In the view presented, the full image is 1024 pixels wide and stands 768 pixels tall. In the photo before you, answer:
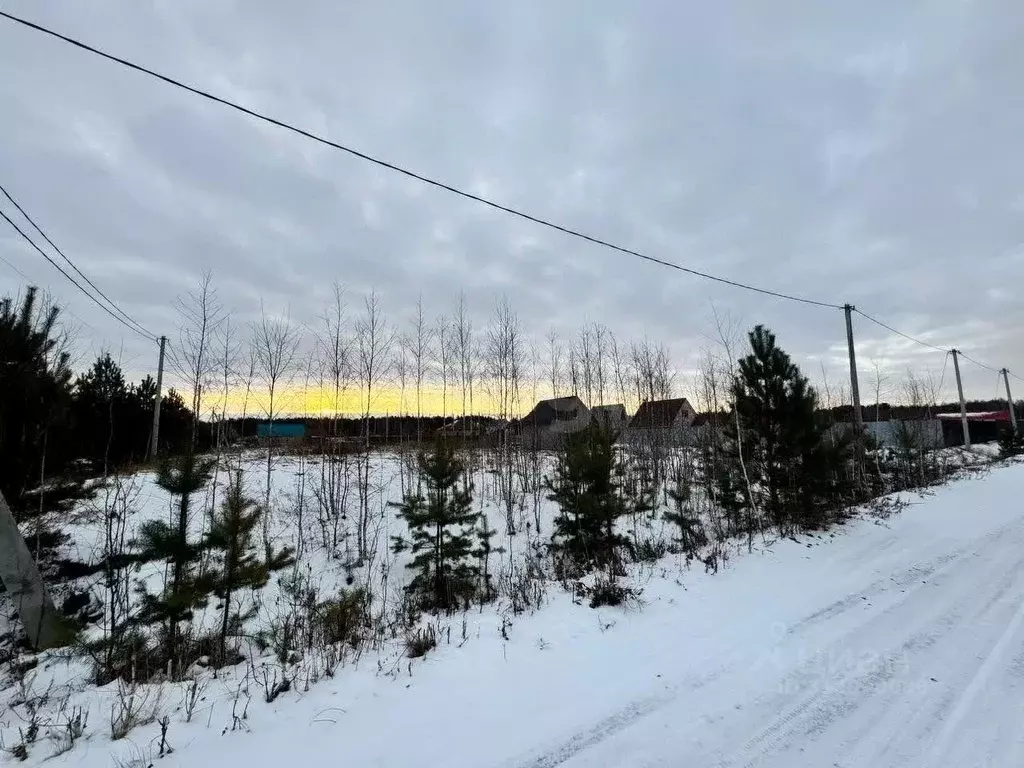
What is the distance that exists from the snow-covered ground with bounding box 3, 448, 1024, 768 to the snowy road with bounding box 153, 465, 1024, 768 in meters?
0.02

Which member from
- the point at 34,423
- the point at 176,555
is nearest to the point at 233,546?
the point at 176,555

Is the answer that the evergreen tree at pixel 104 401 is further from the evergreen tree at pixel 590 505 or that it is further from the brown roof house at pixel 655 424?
the brown roof house at pixel 655 424

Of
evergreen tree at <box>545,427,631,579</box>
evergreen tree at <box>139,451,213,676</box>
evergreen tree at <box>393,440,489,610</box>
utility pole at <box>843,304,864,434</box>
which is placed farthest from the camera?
utility pole at <box>843,304,864,434</box>

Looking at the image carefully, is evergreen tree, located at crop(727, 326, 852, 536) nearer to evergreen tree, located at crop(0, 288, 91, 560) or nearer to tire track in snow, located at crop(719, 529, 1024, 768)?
tire track in snow, located at crop(719, 529, 1024, 768)

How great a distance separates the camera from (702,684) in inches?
143

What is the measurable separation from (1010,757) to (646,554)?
555cm

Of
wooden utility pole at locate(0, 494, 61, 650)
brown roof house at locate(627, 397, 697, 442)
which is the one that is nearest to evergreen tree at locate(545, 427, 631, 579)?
wooden utility pole at locate(0, 494, 61, 650)

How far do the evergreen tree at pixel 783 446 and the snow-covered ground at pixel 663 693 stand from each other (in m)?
3.34

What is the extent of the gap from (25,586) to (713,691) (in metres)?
8.18

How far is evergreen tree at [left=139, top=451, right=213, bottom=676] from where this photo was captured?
205 inches

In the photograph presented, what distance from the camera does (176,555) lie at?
5.34 meters

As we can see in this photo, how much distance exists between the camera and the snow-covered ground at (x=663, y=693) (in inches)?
114

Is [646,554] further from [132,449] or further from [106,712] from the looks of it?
[132,449]

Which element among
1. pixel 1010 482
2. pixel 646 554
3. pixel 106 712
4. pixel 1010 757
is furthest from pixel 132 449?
pixel 1010 482
